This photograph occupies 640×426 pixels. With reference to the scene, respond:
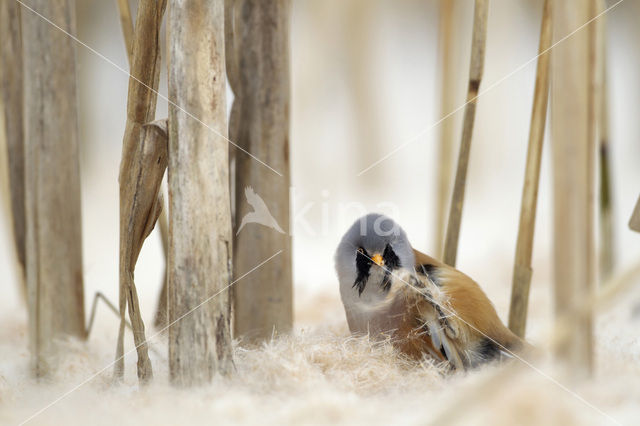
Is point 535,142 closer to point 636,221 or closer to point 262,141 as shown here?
point 636,221

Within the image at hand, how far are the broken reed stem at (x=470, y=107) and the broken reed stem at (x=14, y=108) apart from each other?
3.21 feet

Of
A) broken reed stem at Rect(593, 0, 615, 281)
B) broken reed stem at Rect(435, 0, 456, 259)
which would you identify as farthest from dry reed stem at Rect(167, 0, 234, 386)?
broken reed stem at Rect(593, 0, 615, 281)

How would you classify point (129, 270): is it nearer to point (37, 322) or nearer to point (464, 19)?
point (37, 322)

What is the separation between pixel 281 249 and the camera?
1339mm

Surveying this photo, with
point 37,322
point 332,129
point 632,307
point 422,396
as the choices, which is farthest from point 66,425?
point 332,129

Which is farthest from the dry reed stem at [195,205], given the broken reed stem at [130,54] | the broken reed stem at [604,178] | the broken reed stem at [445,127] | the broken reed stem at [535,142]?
the broken reed stem at [604,178]

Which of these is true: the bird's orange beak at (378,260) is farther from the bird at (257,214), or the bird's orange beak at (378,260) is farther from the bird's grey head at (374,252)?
the bird at (257,214)

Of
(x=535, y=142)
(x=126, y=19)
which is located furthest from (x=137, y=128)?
(x=535, y=142)

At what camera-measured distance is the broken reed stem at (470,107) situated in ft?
3.57

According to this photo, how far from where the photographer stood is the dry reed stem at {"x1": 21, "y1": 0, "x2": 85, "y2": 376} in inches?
49.3

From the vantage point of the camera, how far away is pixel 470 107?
1.12 m

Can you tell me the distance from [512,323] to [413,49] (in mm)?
1222

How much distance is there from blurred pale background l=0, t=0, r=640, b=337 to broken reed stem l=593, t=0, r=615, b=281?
51 cm

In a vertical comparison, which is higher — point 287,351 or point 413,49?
point 413,49
